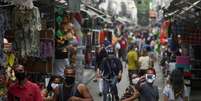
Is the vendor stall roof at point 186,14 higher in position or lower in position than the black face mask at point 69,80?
higher

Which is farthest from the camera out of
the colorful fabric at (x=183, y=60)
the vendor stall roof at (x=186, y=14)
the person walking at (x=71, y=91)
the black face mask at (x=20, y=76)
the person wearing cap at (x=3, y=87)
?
the colorful fabric at (x=183, y=60)

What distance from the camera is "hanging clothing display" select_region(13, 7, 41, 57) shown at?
1250 centimetres

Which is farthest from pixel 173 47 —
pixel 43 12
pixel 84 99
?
pixel 84 99

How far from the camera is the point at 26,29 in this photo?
1278cm

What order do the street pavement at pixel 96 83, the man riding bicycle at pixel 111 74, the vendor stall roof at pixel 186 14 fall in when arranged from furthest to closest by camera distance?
the street pavement at pixel 96 83, the vendor stall roof at pixel 186 14, the man riding bicycle at pixel 111 74

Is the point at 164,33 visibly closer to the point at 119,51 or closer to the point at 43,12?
the point at 119,51

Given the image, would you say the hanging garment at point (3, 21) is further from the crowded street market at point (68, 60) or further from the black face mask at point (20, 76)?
the black face mask at point (20, 76)

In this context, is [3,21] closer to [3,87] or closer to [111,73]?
[3,87]

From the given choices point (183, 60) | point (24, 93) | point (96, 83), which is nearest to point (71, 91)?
point (24, 93)

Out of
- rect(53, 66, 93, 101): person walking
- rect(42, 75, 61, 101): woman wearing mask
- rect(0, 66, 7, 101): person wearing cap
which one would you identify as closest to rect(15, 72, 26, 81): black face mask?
rect(53, 66, 93, 101): person walking

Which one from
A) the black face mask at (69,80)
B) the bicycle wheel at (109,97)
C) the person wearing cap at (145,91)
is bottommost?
the bicycle wheel at (109,97)

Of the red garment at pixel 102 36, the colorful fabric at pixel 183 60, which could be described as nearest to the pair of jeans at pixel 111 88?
the colorful fabric at pixel 183 60

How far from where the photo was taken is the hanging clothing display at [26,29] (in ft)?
41.0

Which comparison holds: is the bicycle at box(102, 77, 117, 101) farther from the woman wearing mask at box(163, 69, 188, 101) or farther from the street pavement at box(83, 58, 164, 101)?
the street pavement at box(83, 58, 164, 101)
